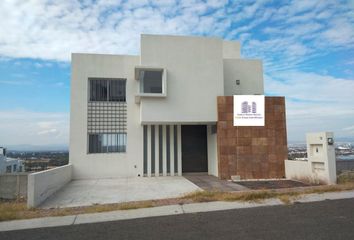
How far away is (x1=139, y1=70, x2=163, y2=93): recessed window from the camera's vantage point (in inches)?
595

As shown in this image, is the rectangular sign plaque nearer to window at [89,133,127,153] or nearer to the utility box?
the utility box

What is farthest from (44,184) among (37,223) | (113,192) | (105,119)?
(105,119)

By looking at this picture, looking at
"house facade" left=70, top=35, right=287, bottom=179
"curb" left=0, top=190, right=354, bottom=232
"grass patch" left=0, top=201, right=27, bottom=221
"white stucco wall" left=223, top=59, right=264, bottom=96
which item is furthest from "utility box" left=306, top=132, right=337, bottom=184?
"grass patch" left=0, top=201, right=27, bottom=221

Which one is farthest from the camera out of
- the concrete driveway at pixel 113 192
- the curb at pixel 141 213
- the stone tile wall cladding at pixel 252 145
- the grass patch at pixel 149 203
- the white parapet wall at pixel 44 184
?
the stone tile wall cladding at pixel 252 145

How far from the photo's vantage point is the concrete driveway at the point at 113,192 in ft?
32.3

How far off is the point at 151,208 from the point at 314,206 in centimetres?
403

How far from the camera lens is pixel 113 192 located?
37.8 feet

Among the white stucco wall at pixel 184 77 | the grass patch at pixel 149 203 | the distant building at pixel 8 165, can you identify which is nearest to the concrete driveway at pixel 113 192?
the grass patch at pixel 149 203

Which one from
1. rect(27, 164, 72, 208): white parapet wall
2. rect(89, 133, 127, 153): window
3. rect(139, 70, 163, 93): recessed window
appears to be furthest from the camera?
rect(89, 133, 127, 153): window

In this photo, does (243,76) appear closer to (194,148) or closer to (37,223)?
(194,148)

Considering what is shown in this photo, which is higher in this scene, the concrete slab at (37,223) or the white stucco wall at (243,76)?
the white stucco wall at (243,76)

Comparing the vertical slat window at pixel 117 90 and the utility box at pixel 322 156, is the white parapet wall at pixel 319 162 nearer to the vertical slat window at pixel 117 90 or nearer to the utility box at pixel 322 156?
the utility box at pixel 322 156

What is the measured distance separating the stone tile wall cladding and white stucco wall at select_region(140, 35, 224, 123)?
0.76 meters

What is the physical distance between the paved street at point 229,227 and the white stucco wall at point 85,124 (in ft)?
31.3
